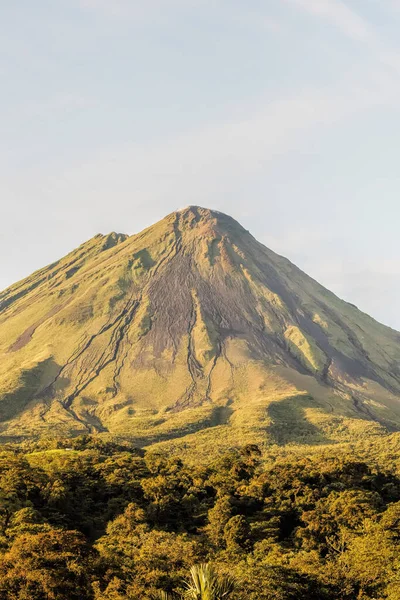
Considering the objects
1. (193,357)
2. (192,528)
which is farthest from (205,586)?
(193,357)

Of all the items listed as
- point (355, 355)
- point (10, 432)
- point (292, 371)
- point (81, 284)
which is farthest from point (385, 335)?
point (10, 432)

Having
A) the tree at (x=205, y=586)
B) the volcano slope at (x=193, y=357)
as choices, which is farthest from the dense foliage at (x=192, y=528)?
the volcano slope at (x=193, y=357)

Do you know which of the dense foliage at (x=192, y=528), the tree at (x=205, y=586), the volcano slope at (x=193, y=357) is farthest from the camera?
the volcano slope at (x=193, y=357)

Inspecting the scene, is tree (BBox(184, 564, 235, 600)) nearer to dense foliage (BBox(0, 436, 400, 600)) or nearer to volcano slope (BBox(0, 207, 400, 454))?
dense foliage (BBox(0, 436, 400, 600))

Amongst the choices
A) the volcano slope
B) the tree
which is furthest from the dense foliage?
the volcano slope

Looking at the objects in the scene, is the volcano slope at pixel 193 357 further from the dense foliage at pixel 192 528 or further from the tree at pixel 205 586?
the tree at pixel 205 586

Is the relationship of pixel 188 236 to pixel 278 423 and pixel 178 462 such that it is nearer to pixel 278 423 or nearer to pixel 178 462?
pixel 278 423

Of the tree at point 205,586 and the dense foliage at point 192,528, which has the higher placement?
the tree at point 205,586
